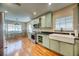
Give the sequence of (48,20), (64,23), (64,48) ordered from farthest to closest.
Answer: (48,20)
(64,23)
(64,48)

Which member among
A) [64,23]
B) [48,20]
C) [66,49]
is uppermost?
[48,20]

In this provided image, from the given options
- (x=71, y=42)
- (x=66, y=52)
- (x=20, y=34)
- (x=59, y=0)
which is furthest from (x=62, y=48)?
(x=20, y=34)

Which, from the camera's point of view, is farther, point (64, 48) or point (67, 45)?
point (64, 48)

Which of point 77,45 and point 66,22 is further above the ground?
point 66,22

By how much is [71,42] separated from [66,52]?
1.48 feet

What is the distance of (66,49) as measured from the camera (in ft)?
9.43

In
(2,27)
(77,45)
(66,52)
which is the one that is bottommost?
(66,52)

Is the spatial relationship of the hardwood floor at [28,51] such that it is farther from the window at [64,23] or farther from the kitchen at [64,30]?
the window at [64,23]

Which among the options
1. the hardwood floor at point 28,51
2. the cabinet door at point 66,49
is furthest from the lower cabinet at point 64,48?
the hardwood floor at point 28,51

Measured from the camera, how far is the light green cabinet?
2.70 metres

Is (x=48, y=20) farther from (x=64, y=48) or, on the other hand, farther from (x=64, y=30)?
(x=64, y=48)

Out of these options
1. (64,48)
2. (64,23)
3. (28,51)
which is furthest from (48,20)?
(64,48)

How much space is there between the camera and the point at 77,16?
9.62 feet

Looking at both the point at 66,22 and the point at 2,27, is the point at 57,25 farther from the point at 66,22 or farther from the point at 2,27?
the point at 2,27
